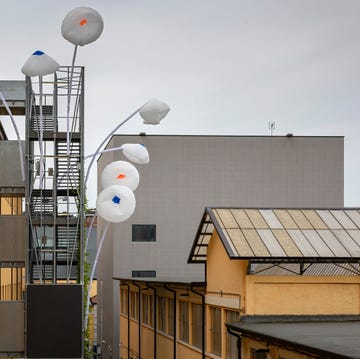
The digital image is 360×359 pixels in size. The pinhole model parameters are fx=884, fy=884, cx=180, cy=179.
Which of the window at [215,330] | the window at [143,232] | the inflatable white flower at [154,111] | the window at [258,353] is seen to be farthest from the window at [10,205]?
the window at [258,353]

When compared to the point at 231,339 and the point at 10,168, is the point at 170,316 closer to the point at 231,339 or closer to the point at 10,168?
the point at 10,168

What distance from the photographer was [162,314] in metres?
39.2

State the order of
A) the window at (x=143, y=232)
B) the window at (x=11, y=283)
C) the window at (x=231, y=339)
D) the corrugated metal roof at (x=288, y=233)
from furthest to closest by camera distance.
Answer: the window at (x=143, y=232) < the window at (x=11, y=283) < the window at (x=231, y=339) < the corrugated metal roof at (x=288, y=233)

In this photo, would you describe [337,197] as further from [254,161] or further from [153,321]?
[153,321]

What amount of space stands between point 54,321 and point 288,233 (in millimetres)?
9049

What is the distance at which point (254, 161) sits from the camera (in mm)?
61094

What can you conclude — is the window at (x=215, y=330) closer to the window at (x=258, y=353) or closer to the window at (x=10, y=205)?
the window at (x=258, y=353)

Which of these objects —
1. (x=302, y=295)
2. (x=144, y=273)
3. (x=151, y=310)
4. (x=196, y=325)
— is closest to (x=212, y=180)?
(x=144, y=273)

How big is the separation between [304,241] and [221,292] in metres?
3.22

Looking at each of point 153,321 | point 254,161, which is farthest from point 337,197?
point 153,321

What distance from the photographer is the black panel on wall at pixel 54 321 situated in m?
29.8

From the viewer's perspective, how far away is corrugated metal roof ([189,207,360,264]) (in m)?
24.6

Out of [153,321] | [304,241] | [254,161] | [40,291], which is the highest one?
[254,161]

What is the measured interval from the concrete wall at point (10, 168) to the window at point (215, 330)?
27.9 feet
